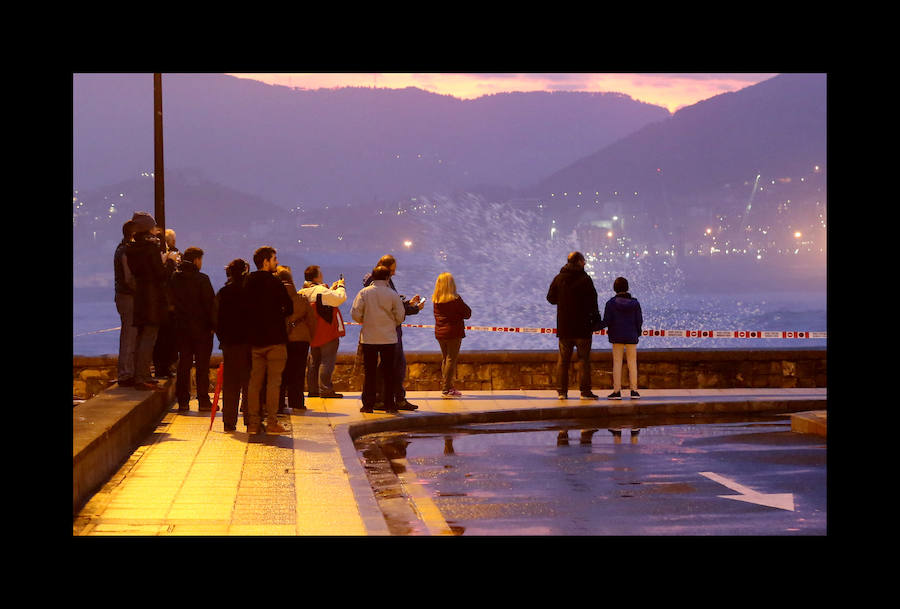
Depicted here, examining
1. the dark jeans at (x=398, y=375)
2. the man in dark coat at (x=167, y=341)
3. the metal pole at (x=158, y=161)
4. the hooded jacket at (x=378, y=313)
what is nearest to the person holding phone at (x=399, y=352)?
the dark jeans at (x=398, y=375)

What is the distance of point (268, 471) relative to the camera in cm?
1120

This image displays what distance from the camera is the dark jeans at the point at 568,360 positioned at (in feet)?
58.0

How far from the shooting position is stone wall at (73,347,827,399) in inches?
792

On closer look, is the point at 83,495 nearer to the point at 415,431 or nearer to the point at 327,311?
the point at 415,431

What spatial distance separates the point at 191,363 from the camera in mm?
15641

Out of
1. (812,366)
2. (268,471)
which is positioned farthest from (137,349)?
(812,366)

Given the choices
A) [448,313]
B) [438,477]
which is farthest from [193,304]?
[438,477]

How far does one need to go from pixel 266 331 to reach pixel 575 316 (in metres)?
5.65

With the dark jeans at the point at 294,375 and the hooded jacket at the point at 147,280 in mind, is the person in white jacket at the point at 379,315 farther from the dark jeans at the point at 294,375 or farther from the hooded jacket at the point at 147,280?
the hooded jacket at the point at 147,280

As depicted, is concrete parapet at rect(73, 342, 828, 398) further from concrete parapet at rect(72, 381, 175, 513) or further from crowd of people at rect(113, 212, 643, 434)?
concrete parapet at rect(72, 381, 175, 513)

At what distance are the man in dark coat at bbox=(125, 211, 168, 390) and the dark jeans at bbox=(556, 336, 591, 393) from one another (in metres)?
5.87

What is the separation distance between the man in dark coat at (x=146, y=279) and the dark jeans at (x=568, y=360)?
5869 millimetres
